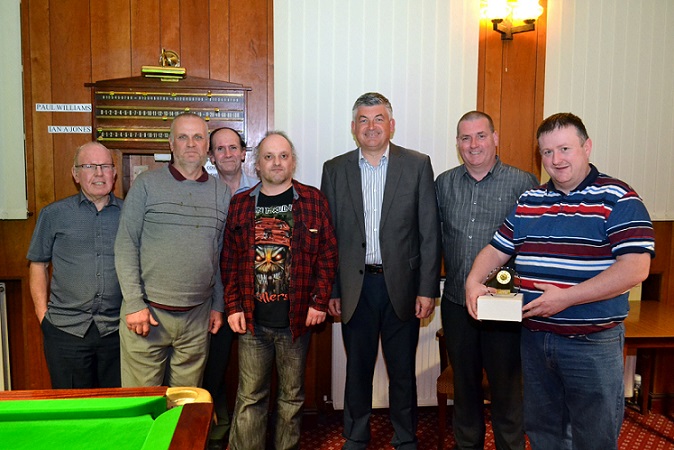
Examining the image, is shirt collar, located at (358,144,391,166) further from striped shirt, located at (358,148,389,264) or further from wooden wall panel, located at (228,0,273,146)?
wooden wall panel, located at (228,0,273,146)

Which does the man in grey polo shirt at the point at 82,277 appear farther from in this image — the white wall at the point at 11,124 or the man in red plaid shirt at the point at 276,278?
the white wall at the point at 11,124

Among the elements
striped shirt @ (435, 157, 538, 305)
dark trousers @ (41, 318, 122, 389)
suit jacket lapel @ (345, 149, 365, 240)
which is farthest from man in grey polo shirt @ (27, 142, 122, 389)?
striped shirt @ (435, 157, 538, 305)

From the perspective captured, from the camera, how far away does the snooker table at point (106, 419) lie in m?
1.35

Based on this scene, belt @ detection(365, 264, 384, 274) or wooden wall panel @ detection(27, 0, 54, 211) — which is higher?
wooden wall panel @ detection(27, 0, 54, 211)

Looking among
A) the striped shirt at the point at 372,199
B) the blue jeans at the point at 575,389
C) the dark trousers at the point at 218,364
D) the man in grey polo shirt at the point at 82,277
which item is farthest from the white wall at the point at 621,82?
the man in grey polo shirt at the point at 82,277

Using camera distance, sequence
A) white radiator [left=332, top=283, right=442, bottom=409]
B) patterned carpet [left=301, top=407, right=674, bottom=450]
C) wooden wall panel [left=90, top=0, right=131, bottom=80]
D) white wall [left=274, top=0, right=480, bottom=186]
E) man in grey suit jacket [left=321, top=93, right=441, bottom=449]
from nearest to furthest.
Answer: man in grey suit jacket [left=321, top=93, right=441, bottom=449] → patterned carpet [left=301, top=407, right=674, bottom=450] → wooden wall panel [left=90, top=0, right=131, bottom=80] → white wall [left=274, top=0, right=480, bottom=186] → white radiator [left=332, top=283, right=442, bottom=409]

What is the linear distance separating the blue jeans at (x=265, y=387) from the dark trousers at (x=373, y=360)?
0.86 feet

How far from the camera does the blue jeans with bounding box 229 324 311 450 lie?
2607 millimetres

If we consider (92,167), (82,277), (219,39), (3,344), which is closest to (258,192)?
(92,167)

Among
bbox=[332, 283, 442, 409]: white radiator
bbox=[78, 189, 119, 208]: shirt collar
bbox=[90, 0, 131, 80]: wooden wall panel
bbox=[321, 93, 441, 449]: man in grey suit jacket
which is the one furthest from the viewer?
bbox=[332, 283, 442, 409]: white radiator

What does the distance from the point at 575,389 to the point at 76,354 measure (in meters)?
2.09

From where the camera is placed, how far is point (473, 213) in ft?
8.47

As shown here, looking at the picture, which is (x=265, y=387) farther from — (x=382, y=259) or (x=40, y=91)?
(x=40, y=91)

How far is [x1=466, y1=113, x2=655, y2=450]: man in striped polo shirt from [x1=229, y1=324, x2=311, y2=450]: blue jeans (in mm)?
1098
